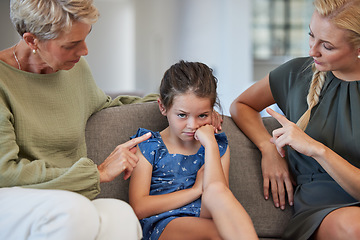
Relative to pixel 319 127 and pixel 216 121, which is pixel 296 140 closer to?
pixel 319 127

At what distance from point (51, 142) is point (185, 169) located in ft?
1.67

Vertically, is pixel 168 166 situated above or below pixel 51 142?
below

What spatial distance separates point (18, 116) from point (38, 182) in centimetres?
24

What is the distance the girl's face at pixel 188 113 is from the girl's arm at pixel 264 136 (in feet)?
1.05

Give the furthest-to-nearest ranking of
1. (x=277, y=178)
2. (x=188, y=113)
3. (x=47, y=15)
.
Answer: (x=277, y=178), (x=188, y=113), (x=47, y=15)

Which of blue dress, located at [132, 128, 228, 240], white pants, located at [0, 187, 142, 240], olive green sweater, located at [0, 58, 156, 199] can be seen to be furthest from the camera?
blue dress, located at [132, 128, 228, 240]

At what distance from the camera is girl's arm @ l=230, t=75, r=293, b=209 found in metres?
1.98

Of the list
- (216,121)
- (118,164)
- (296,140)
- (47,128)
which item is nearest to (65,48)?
(47,128)

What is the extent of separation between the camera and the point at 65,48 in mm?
1647

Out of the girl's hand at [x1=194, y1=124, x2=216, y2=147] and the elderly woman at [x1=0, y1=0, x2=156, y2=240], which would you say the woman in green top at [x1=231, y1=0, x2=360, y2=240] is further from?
the elderly woman at [x1=0, y1=0, x2=156, y2=240]

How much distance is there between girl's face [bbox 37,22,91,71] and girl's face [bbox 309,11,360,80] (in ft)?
2.56

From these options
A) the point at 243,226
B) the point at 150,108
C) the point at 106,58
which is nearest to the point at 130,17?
the point at 106,58

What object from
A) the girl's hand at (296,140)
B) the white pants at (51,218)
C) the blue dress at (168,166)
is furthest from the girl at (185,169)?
the white pants at (51,218)

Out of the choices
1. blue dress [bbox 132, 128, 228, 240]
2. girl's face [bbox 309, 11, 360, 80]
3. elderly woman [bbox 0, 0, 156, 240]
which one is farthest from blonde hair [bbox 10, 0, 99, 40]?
girl's face [bbox 309, 11, 360, 80]
